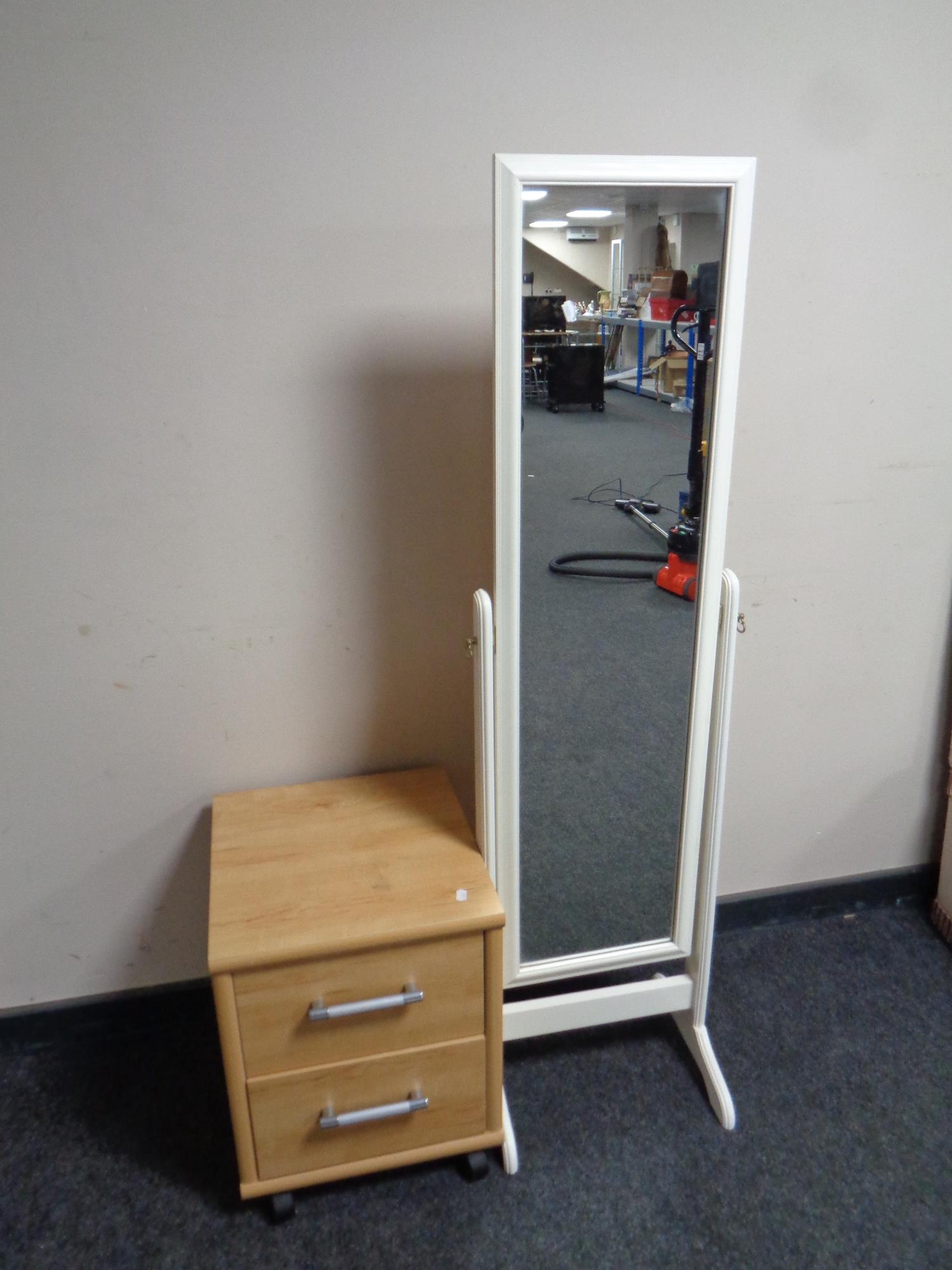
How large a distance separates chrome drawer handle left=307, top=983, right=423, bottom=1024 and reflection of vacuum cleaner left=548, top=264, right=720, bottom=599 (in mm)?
663

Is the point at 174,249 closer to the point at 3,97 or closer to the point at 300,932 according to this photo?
the point at 3,97

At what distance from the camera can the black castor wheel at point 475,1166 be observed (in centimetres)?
145

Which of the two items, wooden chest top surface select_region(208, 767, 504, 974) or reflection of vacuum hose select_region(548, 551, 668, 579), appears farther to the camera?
reflection of vacuum hose select_region(548, 551, 668, 579)

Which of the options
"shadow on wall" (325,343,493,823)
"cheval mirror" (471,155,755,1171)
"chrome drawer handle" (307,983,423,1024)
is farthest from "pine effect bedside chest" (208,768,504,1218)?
"shadow on wall" (325,343,493,823)

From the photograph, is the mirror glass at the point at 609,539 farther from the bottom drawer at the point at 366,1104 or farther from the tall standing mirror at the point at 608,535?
the bottom drawer at the point at 366,1104

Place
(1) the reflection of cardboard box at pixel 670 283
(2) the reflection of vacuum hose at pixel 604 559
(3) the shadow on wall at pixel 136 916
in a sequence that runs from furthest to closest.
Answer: (3) the shadow on wall at pixel 136 916 < (2) the reflection of vacuum hose at pixel 604 559 < (1) the reflection of cardboard box at pixel 670 283

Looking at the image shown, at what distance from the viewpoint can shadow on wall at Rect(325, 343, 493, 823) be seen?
1448 millimetres

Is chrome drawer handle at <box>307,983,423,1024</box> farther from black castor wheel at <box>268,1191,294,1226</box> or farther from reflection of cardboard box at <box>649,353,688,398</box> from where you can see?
reflection of cardboard box at <box>649,353,688,398</box>

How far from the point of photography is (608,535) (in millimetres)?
1385

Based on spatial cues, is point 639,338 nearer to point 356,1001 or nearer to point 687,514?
point 687,514

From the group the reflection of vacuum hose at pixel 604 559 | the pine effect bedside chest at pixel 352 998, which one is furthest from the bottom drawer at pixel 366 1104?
the reflection of vacuum hose at pixel 604 559

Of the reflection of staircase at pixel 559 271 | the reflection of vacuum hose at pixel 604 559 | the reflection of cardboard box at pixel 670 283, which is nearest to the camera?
the reflection of staircase at pixel 559 271

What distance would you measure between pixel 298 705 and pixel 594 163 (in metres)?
0.97

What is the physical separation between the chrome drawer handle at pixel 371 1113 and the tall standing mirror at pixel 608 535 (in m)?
0.25
